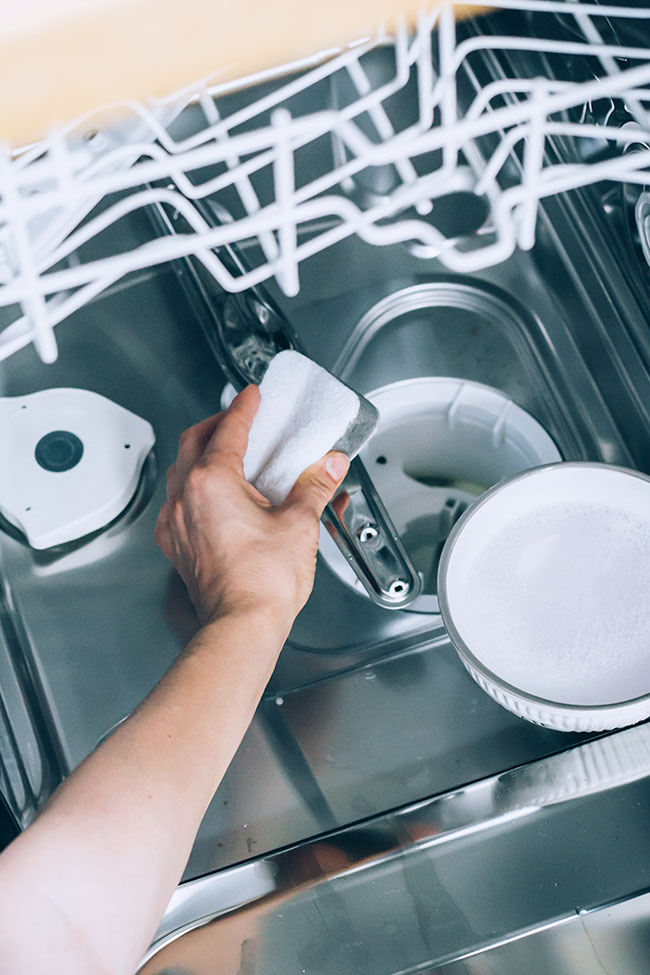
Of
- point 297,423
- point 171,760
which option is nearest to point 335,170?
point 297,423

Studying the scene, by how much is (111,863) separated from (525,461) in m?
0.41

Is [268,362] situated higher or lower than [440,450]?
higher

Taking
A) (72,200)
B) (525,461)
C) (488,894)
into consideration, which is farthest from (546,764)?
(72,200)

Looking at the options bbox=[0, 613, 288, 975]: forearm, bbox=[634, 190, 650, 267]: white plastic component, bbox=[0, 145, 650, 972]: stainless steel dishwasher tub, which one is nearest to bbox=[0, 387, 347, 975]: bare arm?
bbox=[0, 613, 288, 975]: forearm

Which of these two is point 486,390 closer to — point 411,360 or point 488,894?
point 411,360

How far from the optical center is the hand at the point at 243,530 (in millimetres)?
542

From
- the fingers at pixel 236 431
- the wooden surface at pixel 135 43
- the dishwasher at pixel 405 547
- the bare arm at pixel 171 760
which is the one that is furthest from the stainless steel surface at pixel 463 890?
the wooden surface at pixel 135 43

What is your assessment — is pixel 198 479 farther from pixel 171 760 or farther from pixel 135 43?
pixel 135 43

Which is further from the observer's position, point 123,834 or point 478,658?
point 478,658

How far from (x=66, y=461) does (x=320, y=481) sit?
0.71ft

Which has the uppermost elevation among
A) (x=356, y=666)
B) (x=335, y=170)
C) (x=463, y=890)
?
(x=335, y=170)

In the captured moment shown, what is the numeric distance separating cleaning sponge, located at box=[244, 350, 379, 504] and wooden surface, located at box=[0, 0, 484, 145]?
305mm

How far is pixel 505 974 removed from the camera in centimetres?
55

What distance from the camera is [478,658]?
20.8 inches
